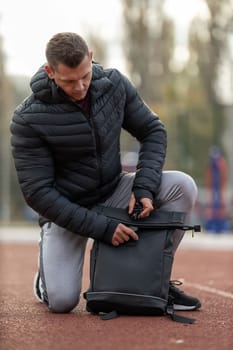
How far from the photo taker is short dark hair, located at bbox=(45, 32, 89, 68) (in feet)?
15.2

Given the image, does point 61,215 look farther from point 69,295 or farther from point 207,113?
point 207,113

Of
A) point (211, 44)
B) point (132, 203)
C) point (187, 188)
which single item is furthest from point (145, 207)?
point (211, 44)

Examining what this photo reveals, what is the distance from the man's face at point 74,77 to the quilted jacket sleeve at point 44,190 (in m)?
0.35

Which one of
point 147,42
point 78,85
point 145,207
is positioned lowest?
point 145,207

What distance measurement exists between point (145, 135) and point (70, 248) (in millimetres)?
823

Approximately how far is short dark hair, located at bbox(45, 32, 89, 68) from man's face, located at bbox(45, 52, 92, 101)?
0.03 meters

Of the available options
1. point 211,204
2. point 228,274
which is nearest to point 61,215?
point 228,274

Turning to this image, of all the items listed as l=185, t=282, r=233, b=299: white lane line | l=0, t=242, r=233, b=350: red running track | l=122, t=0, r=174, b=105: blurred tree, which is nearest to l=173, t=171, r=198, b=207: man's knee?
l=0, t=242, r=233, b=350: red running track

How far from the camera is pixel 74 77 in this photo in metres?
4.67

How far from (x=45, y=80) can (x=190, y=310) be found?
5.19 ft

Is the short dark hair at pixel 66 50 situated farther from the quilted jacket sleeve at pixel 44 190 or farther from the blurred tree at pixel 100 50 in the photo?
the blurred tree at pixel 100 50

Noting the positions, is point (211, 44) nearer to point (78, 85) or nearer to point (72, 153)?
point (72, 153)

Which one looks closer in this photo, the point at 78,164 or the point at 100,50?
the point at 78,164

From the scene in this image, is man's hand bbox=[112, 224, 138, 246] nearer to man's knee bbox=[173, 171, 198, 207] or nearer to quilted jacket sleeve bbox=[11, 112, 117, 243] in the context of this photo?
quilted jacket sleeve bbox=[11, 112, 117, 243]
